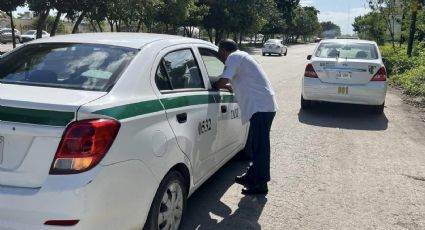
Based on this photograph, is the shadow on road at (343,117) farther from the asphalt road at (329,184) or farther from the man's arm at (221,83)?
the man's arm at (221,83)

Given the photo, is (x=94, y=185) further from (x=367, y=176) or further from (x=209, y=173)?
(x=367, y=176)

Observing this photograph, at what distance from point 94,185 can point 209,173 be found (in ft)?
6.04

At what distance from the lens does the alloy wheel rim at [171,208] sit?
339 cm

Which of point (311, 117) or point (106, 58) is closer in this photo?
point (106, 58)

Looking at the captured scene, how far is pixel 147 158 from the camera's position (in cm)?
301

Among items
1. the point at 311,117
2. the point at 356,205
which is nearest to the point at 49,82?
the point at 356,205

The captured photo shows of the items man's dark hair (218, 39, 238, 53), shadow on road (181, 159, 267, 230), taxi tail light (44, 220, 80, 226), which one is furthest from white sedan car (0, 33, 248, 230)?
man's dark hair (218, 39, 238, 53)

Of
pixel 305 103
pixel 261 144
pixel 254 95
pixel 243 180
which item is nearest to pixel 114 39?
pixel 254 95

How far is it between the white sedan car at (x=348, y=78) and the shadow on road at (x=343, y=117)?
33 centimetres

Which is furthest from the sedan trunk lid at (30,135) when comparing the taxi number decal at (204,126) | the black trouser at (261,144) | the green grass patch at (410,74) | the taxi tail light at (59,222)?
the green grass patch at (410,74)

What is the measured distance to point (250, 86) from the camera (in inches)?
180

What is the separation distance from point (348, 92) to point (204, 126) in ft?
18.7

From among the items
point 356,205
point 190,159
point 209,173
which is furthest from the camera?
point 356,205

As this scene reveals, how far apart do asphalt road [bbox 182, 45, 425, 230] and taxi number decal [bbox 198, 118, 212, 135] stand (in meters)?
0.84
